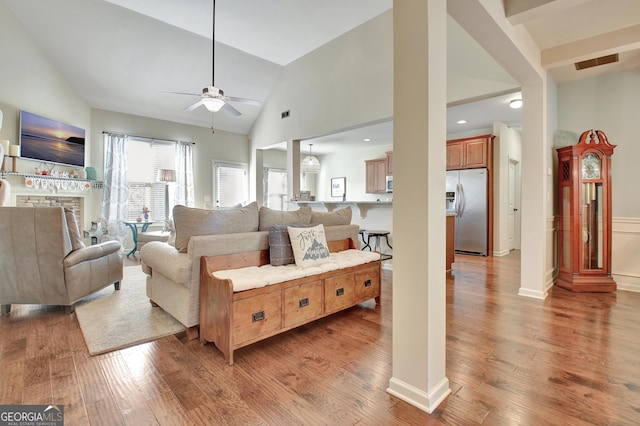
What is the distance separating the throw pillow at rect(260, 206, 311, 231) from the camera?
274 centimetres

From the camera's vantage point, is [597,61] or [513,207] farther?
[513,207]

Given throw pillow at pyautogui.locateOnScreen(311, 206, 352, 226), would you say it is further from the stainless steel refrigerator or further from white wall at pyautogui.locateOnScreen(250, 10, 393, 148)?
the stainless steel refrigerator

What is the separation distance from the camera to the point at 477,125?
5.98 meters

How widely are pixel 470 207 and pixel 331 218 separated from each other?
3914 mm

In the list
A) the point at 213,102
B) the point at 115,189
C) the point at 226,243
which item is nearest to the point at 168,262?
the point at 226,243

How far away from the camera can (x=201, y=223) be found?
2.37 metres

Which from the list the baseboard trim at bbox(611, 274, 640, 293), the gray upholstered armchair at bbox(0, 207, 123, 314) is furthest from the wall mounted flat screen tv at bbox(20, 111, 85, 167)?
the baseboard trim at bbox(611, 274, 640, 293)

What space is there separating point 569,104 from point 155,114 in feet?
23.2

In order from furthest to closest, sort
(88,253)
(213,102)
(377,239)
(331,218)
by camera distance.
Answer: (377,239)
(213,102)
(331,218)
(88,253)

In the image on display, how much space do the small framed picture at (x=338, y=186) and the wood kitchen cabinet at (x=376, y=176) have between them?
35.3 inches

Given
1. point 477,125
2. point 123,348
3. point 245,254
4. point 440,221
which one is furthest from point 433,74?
point 477,125

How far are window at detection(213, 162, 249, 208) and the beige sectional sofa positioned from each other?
15.2 feet

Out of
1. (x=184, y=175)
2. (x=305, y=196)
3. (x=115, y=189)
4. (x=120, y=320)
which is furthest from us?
(x=184, y=175)

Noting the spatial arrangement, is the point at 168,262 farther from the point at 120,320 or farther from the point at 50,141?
the point at 50,141
